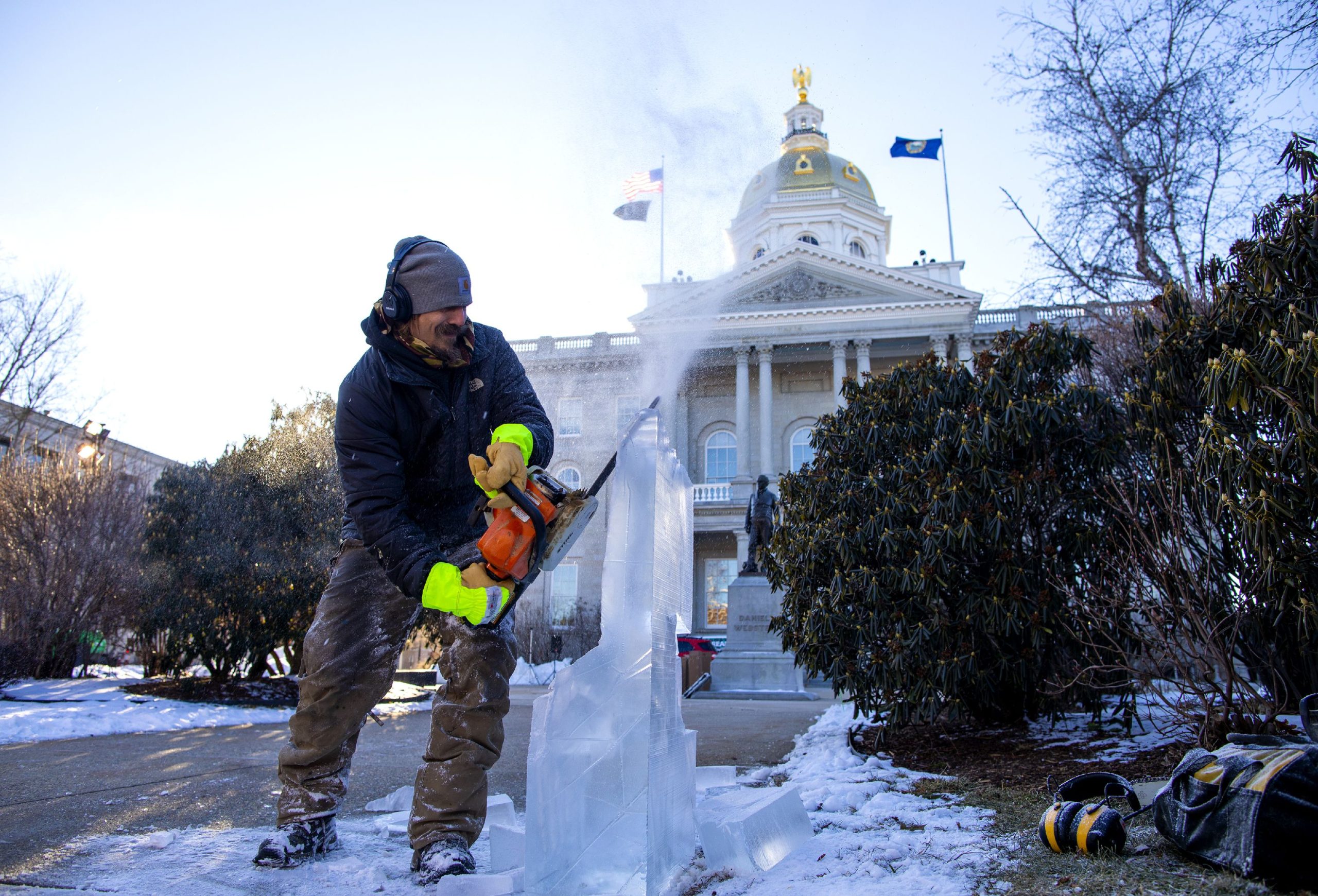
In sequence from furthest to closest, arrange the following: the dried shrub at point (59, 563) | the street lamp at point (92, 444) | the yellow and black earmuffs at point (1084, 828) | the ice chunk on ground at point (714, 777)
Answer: the street lamp at point (92, 444) < the dried shrub at point (59, 563) < the ice chunk on ground at point (714, 777) < the yellow and black earmuffs at point (1084, 828)

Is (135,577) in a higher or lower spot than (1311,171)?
lower

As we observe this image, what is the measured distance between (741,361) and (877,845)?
33459 mm

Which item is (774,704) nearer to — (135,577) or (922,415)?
(922,415)

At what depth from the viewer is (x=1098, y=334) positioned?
1313cm

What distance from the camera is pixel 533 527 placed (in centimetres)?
209

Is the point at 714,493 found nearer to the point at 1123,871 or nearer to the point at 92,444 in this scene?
the point at 92,444

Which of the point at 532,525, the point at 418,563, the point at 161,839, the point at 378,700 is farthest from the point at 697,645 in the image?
the point at 532,525

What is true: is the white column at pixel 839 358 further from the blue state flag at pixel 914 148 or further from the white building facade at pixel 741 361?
the blue state flag at pixel 914 148

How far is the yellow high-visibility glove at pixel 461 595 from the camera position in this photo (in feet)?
6.92

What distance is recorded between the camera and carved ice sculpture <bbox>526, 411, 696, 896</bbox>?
196 centimetres

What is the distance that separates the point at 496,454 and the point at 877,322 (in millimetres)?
33985

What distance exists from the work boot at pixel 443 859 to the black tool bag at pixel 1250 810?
1.88m

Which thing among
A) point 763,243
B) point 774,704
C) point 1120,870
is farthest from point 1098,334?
point 763,243

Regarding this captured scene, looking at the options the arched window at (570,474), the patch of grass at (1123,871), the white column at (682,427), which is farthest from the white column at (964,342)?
the patch of grass at (1123,871)
